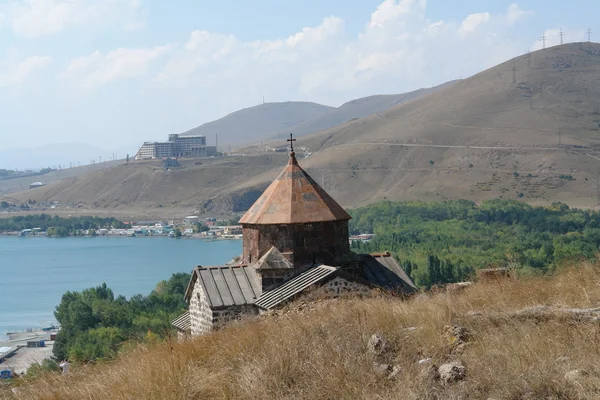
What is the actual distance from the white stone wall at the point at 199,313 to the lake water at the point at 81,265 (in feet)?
125

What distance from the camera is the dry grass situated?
5113mm

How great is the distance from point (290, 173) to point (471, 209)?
73141mm

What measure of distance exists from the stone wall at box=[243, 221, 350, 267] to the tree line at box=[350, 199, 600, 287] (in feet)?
95.6

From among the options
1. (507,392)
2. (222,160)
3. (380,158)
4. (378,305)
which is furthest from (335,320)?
(222,160)

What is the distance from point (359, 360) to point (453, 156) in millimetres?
106559

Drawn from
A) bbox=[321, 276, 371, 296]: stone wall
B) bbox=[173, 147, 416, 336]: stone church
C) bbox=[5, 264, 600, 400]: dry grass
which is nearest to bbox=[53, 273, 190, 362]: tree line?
bbox=[173, 147, 416, 336]: stone church

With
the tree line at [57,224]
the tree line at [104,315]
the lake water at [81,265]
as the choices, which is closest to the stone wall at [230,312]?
the tree line at [104,315]

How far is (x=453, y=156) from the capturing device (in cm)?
11000

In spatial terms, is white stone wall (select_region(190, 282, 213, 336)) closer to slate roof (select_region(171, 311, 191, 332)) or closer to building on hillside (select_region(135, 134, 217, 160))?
slate roof (select_region(171, 311, 191, 332))

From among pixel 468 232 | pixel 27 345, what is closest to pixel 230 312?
pixel 27 345

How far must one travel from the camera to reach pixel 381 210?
91.4 metres

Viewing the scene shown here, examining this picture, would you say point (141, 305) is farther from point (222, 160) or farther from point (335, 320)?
point (222, 160)

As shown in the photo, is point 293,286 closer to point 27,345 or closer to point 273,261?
point 273,261

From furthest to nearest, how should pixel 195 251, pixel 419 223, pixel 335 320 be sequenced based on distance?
pixel 195 251 → pixel 419 223 → pixel 335 320
